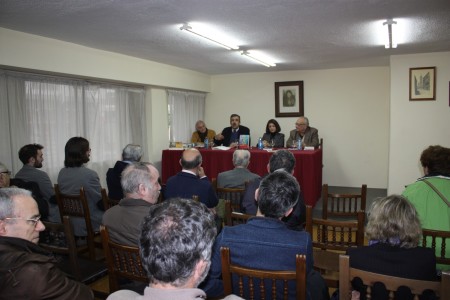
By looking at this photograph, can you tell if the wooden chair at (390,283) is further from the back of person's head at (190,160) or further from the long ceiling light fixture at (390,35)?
the long ceiling light fixture at (390,35)

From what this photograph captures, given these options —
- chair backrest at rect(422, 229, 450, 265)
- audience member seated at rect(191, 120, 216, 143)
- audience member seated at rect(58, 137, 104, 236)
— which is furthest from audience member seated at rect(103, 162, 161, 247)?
audience member seated at rect(191, 120, 216, 143)

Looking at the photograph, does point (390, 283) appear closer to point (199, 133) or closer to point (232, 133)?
point (232, 133)

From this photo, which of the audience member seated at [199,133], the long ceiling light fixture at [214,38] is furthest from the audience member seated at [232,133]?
the long ceiling light fixture at [214,38]

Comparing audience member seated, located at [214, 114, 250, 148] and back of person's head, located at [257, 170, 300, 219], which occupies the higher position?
audience member seated, located at [214, 114, 250, 148]

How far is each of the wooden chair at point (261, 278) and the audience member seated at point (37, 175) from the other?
7.61 ft

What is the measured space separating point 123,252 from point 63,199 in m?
1.48

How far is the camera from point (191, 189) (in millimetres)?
2811

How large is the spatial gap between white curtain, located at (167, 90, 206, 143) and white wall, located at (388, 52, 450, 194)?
402 cm

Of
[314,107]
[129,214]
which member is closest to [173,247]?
[129,214]

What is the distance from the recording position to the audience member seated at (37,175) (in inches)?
120

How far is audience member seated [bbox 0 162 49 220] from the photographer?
8.57 feet

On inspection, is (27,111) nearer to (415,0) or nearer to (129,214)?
(129,214)

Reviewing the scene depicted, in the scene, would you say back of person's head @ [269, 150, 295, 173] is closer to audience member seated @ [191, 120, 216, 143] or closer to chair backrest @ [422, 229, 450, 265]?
chair backrest @ [422, 229, 450, 265]

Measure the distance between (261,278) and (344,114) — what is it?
6.26 m
